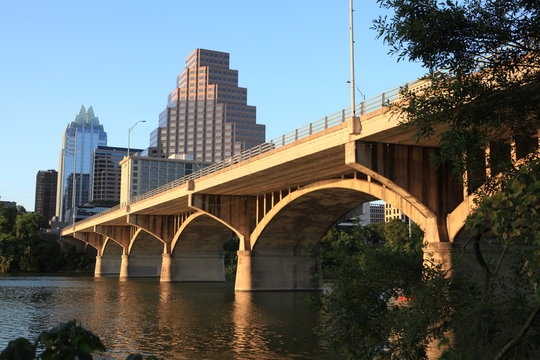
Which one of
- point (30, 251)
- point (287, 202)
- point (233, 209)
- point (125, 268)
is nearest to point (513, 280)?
point (287, 202)

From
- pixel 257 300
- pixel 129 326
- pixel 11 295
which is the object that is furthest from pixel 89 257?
pixel 129 326

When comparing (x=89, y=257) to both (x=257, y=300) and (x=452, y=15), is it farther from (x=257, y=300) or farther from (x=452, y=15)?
(x=452, y=15)

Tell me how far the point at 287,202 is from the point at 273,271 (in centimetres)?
1083

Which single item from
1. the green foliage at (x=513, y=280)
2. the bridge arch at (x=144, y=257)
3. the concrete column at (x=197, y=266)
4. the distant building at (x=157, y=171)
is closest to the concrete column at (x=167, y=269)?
the concrete column at (x=197, y=266)

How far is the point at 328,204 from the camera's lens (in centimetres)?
4809

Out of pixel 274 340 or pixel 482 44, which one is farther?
pixel 274 340

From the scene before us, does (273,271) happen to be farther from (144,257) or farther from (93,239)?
(93,239)

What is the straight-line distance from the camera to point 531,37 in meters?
12.3

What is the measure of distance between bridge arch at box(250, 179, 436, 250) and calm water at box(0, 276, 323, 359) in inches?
246

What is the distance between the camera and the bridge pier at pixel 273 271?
54656 millimetres

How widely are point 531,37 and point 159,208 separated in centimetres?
6019

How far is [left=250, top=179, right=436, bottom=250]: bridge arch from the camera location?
31.8m

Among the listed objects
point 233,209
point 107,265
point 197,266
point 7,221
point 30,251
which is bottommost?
point 107,265

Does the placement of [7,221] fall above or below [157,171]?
below
